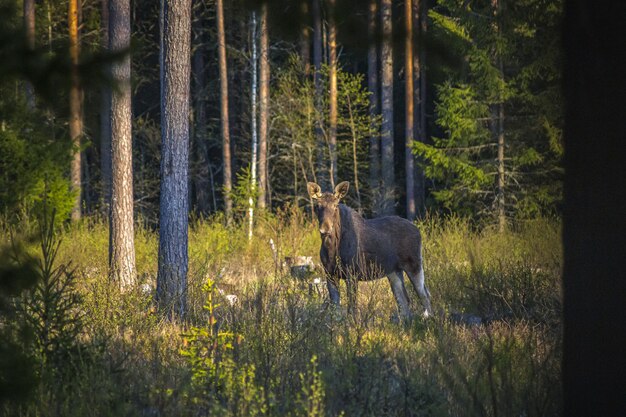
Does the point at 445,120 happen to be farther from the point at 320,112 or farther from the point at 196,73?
the point at 196,73

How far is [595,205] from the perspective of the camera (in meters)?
3.52

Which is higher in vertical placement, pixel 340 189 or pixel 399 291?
pixel 340 189

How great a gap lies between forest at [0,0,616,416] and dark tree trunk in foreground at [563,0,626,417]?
0.13 meters

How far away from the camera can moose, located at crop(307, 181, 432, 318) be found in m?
10.5

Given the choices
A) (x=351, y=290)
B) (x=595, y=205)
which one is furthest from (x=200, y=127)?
(x=595, y=205)

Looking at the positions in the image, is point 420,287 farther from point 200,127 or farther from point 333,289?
point 200,127

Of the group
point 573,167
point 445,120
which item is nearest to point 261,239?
point 445,120

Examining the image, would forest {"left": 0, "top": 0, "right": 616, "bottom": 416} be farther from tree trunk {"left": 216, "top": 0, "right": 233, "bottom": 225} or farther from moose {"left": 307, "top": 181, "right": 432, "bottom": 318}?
moose {"left": 307, "top": 181, "right": 432, "bottom": 318}

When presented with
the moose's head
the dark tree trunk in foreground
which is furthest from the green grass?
the moose's head

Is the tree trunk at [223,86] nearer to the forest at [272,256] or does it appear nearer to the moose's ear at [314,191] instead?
the forest at [272,256]

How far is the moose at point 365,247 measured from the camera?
34.6 feet

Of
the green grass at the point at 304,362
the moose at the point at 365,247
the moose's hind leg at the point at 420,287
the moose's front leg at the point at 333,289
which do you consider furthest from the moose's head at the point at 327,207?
the moose's hind leg at the point at 420,287

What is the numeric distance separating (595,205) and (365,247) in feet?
25.2

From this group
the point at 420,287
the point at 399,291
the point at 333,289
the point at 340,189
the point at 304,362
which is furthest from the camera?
the point at 420,287
